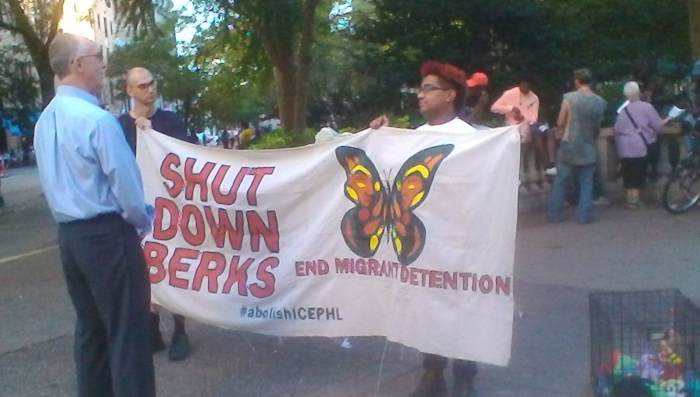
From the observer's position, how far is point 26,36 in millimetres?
22562

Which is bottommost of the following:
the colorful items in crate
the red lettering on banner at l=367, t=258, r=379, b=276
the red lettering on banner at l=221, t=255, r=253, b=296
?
the colorful items in crate

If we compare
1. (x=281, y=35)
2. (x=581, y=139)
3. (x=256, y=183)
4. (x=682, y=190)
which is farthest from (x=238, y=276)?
(x=281, y=35)

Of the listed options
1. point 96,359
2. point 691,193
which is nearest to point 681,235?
point 691,193

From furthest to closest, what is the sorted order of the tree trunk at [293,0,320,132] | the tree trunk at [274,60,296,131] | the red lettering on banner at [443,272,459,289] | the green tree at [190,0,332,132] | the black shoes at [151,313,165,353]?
1. the tree trunk at [274,60,296,131]
2. the tree trunk at [293,0,320,132]
3. the green tree at [190,0,332,132]
4. the black shoes at [151,313,165,353]
5. the red lettering on banner at [443,272,459,289]

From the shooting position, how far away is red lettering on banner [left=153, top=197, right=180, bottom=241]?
6539mm

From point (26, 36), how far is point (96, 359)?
1910 cm

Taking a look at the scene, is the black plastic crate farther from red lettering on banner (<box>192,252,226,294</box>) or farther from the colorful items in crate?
red lettering on banner (<box>192,252,226,294</box>)

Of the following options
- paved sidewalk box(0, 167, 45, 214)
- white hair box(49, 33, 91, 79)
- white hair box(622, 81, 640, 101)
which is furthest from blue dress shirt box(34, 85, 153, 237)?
paved sidewalk box(0, 167, 45, 214)

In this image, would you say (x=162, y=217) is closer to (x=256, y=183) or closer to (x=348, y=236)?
(x=256, y=183)

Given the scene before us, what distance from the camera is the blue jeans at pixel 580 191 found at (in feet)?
38.5

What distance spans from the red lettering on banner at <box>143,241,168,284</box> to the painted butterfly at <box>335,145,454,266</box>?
1437mm

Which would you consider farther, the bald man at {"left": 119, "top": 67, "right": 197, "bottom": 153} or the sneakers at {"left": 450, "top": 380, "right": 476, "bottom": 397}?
the bald man at {"left": 119, "top": 67, "right": 197, "bottom": 153}

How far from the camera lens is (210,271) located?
6383 mm

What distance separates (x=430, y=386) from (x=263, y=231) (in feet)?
4.72
